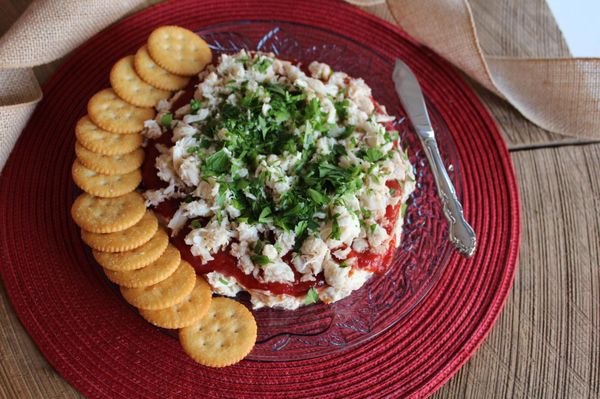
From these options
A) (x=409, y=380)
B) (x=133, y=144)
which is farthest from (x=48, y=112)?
(x=409, y=380)

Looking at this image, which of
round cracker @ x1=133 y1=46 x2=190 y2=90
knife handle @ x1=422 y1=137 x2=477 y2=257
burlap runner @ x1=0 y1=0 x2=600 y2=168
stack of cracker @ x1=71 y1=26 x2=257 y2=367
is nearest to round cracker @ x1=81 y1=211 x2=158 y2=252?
stack of cracker @ x1=71 y1=26 x2=257 y2=367

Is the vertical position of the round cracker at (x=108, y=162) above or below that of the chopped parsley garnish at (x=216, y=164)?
below

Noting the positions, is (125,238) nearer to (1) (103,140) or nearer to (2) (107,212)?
(2) (107,212)

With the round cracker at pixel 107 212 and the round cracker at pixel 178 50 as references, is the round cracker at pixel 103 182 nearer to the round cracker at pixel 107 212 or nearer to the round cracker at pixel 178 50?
the round cracker at pixel 107 212

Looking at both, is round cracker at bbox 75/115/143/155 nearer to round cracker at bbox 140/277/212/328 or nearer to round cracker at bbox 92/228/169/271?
round cracker at bbox 92/228/169/271

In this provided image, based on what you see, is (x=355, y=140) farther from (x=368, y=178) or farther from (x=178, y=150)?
(x=178, y=150)

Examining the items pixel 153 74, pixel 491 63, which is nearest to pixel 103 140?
pixel 153 74

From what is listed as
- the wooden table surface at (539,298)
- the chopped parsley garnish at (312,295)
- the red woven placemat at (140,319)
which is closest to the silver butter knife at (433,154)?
the red woven placemat at (140,319)
